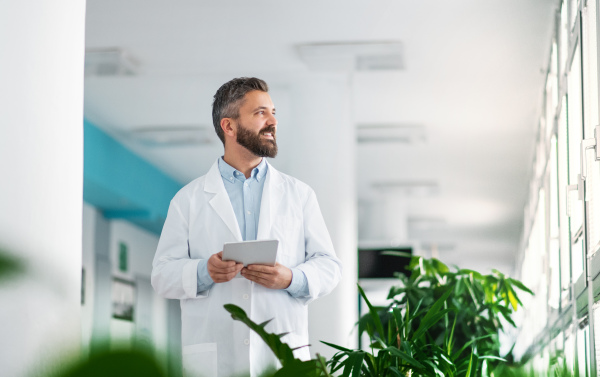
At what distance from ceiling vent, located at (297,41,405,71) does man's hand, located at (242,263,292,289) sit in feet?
11.4

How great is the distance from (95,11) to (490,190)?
21.7 ft

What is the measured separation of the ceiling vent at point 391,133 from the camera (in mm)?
7469

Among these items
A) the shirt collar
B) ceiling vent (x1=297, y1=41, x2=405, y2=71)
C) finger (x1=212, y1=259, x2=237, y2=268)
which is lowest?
finger (x1=212, y1=259, x2=237, y2=268)

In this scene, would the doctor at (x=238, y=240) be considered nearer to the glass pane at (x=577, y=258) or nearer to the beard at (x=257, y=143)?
Result: the beard at (x=257, y=143)

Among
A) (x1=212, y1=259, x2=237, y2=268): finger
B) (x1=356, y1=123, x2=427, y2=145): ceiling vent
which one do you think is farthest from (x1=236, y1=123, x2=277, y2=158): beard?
(x1=356, y1=123, x2=427, y2=145): ceiling vent

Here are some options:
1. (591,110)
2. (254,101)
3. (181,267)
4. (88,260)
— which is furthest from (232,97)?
(88,260)

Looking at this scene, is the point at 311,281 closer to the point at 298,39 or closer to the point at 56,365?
the point at 56,365

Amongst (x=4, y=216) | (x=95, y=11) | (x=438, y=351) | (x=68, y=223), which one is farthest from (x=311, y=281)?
(x=95, y=11)

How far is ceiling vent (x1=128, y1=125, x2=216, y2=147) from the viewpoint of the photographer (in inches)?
298

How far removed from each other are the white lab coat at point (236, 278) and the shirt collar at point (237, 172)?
2 centimetres

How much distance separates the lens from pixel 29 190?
5.43 feet

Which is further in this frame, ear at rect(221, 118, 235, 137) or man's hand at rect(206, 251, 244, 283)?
ear at rect(221, 118, 235, 137)

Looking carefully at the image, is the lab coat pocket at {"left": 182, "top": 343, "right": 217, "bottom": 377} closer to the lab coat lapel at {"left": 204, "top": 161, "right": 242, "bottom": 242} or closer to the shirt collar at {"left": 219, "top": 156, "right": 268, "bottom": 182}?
the lab coat lapel at {"left": 204, "top": 161, "right": 242, "bottom": 242}

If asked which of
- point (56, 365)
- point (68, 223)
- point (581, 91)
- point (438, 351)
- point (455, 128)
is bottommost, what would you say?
point (438, 351)
